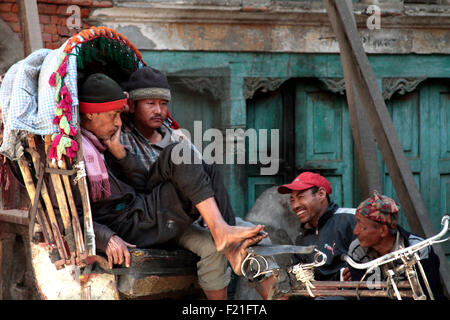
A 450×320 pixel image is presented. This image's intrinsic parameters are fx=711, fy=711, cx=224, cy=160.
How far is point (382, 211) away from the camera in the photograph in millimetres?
3980

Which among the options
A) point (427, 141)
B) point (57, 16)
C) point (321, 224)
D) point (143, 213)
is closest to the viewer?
point (143, 213)

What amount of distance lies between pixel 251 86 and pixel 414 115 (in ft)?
5.89

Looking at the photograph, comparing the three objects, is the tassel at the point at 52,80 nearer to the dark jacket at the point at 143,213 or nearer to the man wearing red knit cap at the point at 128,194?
the man wearing red knit cap at the point at 128,194

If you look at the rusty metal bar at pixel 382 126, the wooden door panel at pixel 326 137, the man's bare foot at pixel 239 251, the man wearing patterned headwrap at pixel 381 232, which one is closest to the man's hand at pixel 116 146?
the man's bare foot at pixel 239 251

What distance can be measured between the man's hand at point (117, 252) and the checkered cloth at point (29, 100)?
0.69 metres

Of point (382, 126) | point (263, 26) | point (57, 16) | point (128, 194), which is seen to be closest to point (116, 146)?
point (128, 194)

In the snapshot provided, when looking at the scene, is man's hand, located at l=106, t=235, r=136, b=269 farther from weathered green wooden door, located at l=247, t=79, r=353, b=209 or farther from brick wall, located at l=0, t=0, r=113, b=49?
weathered green wooden door, located at l=247, t=79, r=353, b=209

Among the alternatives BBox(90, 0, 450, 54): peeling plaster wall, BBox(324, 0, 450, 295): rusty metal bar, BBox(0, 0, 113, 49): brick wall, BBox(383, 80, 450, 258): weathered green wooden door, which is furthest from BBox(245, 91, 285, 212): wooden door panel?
BBox(0, 0, 113, 49): brick wall

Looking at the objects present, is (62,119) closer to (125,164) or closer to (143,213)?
(125,164)

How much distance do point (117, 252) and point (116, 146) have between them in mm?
654

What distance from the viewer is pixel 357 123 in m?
5.79

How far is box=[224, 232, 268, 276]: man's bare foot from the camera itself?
12.5ft

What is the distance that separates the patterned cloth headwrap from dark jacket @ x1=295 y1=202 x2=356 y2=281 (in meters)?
0.66

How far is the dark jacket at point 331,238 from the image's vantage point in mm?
4668
